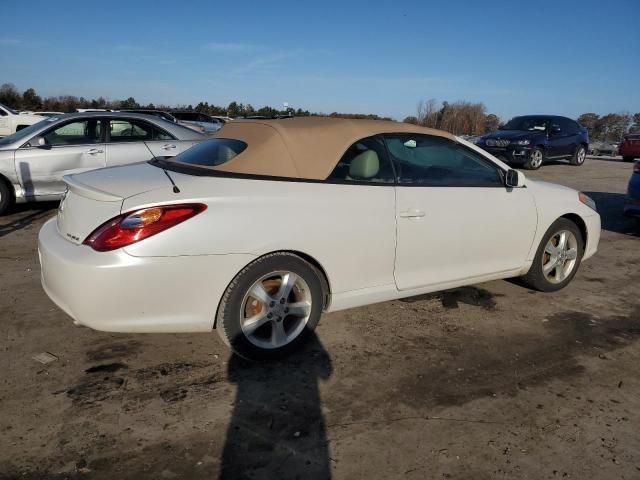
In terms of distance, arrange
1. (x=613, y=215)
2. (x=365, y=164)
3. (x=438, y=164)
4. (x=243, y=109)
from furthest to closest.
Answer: (x=243, y=109) < (x=613, y=215) < (x=438, y=164) < (x=365, y=164)

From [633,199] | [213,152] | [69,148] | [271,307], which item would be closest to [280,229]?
[271,307]

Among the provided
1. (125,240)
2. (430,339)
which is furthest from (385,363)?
(125,240)

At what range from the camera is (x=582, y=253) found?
499cm

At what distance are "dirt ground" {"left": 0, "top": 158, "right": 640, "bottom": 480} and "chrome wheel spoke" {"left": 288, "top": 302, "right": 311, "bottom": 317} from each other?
0.97 feet

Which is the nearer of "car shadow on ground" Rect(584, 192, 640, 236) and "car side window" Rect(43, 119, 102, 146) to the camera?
"car side window" Rect(43, 119, 102, 146)

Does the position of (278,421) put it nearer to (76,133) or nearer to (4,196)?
(4,196)

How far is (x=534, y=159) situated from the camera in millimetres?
14570

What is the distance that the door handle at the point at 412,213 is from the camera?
12.0ft

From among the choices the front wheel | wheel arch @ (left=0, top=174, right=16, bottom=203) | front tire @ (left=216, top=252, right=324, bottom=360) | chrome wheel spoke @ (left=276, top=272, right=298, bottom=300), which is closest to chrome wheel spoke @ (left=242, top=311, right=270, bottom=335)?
front tire @ (left=216, top=252, right=324, bottom=360)

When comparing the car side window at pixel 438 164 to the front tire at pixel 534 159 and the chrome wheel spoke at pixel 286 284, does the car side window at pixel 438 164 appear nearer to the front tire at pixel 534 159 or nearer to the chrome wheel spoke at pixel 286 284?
the chrome wheel spoke at pixel 286 284

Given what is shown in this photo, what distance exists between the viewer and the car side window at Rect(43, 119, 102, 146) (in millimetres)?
7507

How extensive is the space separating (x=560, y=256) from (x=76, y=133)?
21.9ft

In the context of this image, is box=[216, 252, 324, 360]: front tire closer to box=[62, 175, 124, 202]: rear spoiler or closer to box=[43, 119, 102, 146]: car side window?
box=[62, 175, 124, 202]: rear spoiler

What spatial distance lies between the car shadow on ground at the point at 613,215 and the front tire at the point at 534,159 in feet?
11.5
